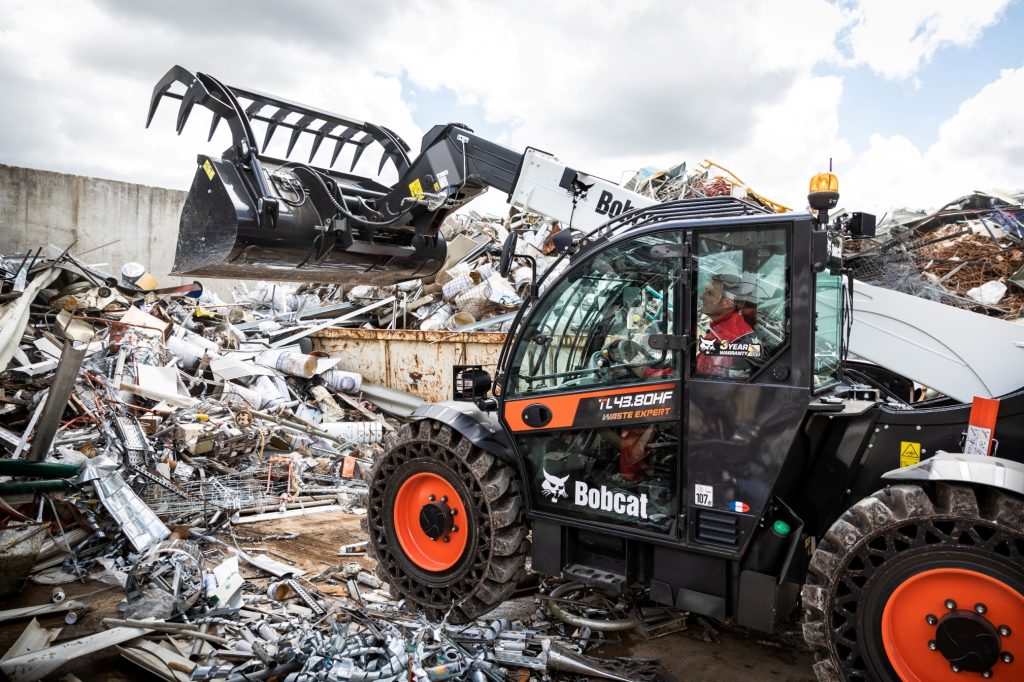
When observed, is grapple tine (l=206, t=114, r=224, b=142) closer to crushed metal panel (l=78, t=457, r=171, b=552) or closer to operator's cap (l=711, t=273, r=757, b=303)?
crushed metal panel (l=78, t=457, r=171, b=552)

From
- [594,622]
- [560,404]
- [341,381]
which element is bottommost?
[594,622]

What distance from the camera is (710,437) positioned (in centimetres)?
340

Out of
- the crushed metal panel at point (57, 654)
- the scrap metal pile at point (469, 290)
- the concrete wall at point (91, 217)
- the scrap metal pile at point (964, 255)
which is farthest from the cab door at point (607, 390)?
the concrete wall at point (91, 217)

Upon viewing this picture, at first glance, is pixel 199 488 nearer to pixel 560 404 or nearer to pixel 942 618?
pixel 560 404

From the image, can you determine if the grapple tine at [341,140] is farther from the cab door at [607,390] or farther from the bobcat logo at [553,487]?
the bobcat logo at [553,487]

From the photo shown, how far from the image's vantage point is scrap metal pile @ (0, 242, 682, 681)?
385 cm

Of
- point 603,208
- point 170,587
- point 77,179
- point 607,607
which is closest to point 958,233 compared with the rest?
point 603,208

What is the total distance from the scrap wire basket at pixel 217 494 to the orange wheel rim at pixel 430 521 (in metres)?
2.53

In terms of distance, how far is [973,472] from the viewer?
112 inches

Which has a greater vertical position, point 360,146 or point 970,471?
point 360,146

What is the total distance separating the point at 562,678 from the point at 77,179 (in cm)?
1585

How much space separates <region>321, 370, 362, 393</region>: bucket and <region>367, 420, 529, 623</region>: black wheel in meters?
5.67

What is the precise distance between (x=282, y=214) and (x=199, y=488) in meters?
3.31

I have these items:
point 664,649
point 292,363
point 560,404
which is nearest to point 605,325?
point 560,404
